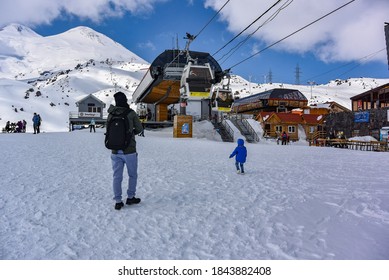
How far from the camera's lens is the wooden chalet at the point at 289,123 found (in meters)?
42.3

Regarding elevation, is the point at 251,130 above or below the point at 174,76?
below

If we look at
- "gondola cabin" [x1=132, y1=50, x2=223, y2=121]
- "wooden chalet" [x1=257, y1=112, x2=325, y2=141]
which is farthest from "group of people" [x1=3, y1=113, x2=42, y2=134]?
"wooden chalet" [x1=257, y1=112, x2=325, y2=141]

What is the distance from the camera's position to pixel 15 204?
450cm

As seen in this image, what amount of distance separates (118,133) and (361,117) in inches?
1272

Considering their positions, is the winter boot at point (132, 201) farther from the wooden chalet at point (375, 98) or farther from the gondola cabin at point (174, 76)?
the wooden chalet at point (375, 98)

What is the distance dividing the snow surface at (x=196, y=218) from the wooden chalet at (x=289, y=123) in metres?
36.1

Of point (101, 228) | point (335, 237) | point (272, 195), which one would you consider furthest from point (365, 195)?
point (101, 228)

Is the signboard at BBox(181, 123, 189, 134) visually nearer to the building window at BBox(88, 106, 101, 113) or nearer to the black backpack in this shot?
the black backpack

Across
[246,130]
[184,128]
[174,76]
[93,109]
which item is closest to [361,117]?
[246,130]

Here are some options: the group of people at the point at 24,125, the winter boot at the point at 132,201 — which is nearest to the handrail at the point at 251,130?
the group of people at the point at 24,125

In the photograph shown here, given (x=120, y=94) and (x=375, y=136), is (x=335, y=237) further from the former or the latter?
(x=375, y=136)

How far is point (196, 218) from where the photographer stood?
158 inches

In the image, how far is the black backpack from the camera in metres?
4.12

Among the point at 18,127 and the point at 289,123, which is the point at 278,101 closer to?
the point at 289,123
